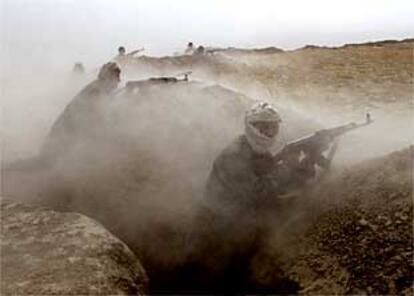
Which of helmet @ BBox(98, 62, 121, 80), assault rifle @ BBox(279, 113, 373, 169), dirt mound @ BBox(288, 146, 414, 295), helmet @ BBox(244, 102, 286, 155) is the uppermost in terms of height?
helmet @ BBox(98, 62, 121, 80)

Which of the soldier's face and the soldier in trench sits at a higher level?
the soldier's face

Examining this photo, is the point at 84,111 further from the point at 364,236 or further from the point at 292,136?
the point at 364,236

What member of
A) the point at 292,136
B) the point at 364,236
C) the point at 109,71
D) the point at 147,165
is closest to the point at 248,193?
the point at 364,236

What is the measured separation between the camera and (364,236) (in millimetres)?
5633

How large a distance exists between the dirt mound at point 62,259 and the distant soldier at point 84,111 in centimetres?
Result: 270

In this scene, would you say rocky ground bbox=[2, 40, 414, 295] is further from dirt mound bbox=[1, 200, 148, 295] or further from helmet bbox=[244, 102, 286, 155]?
helmet bbox=[244, 102, 286, 155]

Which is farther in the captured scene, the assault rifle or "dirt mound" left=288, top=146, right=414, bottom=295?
the assault rifle

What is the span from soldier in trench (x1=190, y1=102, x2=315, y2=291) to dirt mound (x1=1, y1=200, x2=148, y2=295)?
2.32 ft

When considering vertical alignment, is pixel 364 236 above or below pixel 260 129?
below

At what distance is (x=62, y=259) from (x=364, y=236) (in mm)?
2328

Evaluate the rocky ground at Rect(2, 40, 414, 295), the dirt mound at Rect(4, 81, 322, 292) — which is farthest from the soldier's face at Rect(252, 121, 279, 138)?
the dirt mound at Rect(4, 81, 322, 292)

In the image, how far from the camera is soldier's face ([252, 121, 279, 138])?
6.23 m

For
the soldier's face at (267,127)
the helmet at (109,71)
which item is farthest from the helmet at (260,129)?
the helmet at (109,71)

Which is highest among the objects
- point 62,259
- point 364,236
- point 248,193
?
point 248,193
